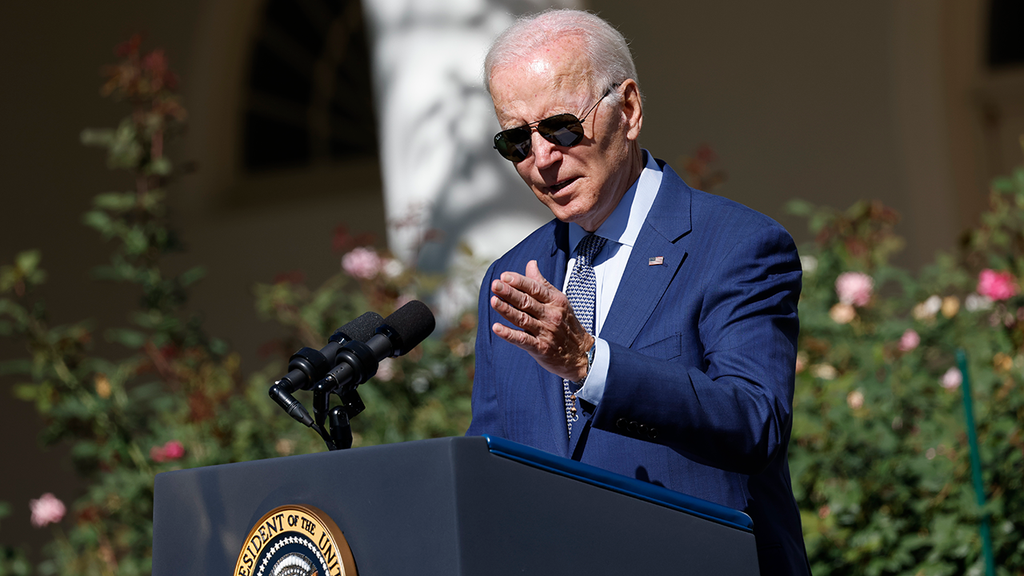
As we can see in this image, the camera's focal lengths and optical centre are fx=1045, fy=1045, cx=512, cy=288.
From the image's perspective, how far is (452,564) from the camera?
3.47ft

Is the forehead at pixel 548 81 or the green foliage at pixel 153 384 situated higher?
the forehead at pixel 548 81

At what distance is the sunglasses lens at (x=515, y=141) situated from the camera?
1716mm

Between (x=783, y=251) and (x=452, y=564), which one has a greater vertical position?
(x=783, y=251)

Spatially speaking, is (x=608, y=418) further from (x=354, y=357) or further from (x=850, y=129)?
(x=850, y=129)

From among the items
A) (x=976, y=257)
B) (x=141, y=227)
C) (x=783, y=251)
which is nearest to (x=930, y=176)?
(x=976, y=257)

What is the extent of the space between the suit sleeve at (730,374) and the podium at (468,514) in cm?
10

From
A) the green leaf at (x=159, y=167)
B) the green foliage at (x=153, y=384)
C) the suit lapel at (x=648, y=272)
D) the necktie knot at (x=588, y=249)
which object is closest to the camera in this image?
the suit lapel at (x=648, y=272)

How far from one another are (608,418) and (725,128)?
5.23 meters

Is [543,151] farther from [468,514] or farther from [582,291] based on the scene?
[468,514]

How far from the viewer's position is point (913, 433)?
9.77 feet

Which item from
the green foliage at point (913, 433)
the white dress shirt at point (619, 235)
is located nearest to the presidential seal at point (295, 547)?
the white dress shirt at point (619, 235)

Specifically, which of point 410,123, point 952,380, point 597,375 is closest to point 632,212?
point 597,375

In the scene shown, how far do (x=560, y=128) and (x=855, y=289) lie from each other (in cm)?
210

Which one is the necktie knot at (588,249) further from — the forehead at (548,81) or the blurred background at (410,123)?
the blurred background at (410,123)
